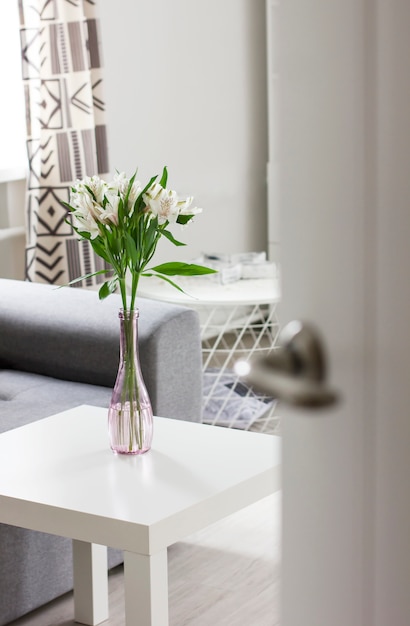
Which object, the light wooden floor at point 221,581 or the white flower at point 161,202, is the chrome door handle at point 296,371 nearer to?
the white flower at point 161,202

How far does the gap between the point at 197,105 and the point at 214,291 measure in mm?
1643

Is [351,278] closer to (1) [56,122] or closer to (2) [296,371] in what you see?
(2) [296,371]

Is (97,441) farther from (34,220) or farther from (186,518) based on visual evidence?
(34,220)

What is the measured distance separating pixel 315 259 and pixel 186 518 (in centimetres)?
123

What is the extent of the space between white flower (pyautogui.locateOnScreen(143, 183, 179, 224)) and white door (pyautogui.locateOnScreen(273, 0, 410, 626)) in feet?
4.34

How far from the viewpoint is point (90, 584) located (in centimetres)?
221

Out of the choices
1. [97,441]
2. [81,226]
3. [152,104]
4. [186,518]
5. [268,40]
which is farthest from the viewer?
[268,40]

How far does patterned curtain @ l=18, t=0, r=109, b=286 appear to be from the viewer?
382 centimetres

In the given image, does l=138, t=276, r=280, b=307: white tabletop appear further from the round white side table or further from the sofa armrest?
the sofa armrest

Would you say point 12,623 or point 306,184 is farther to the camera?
point 12,623

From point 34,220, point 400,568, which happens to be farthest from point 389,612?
point 34,220

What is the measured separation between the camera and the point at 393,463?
622 millimetres

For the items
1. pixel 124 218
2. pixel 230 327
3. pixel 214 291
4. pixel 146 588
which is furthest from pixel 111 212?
pixel 230 327

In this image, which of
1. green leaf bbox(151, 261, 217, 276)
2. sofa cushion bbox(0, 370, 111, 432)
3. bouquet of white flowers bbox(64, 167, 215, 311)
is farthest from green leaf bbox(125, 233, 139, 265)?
sofa cushion bbox(0, 370, 111, 432)
